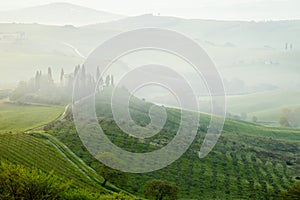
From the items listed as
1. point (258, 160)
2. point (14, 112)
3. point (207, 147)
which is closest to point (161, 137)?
point (207, 147)

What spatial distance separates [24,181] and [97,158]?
182ft

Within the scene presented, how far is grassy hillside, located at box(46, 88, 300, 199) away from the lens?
121450mm

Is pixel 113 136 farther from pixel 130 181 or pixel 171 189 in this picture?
pixel 171 189

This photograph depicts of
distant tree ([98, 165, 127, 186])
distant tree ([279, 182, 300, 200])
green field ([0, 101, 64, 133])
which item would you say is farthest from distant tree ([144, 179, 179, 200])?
green field ([0, 101, 64, 133])

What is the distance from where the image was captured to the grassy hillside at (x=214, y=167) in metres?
121

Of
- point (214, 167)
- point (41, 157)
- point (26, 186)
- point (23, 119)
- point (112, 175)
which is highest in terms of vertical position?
point (26, 186)

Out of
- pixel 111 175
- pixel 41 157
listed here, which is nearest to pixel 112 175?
pixel 111 175

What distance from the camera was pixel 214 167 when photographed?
145 m

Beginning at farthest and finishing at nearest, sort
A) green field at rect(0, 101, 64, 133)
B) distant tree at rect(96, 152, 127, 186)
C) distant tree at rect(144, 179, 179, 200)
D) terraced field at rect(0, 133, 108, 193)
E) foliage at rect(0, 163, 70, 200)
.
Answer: green field at rect(0, 101, 64, 133)
distant tree at rect(96, 152, 127, 186)
terraced field at rect(0, 133, 108, 193)
distant tree at rect(144, 179, 179, 200)
foliage at rect(0, 163, 70, 200)

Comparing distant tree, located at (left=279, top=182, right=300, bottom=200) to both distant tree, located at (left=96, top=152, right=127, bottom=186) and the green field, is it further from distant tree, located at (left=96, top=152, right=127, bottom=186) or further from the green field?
the green field

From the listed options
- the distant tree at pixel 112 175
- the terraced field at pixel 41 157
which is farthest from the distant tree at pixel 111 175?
the terraced field at pixel 41 157

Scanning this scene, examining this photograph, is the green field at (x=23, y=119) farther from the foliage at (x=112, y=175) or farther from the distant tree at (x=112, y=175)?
the foliage at (x=112, y=175)

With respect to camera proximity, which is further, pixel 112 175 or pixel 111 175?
pixel 112 175

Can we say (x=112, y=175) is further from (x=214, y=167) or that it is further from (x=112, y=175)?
(x=214, y=167)
